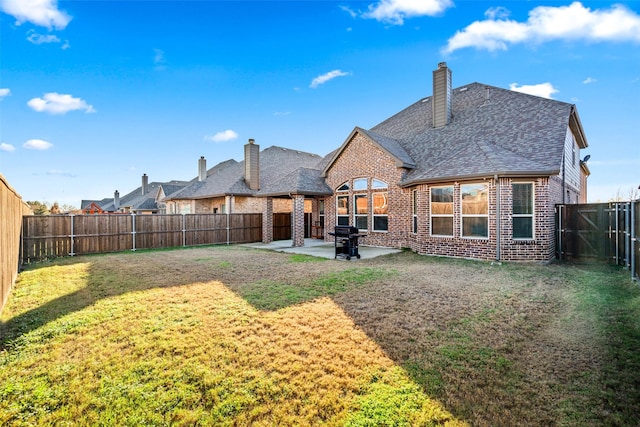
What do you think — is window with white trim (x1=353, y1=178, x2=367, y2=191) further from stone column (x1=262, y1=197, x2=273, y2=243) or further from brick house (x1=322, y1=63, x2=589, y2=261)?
stone column (x1=262, y1=197, x2=273, y2=243)

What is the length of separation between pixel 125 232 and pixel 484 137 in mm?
16922

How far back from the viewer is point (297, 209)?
1568 cm

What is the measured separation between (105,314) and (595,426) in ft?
21.3

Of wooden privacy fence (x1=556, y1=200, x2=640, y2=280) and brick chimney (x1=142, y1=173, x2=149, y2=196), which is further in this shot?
brick chimney (x1=142, y1=173, x2=149, y2=196)

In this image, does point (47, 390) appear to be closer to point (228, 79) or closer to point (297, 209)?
point (297, 209)

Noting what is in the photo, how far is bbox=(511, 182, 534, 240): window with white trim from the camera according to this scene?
9992 mm

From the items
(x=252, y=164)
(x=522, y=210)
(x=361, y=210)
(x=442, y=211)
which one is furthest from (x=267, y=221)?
(x=522, y=210)

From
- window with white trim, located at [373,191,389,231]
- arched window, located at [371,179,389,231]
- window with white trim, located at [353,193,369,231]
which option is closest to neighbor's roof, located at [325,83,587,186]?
arched window, located at [371,179,389,231]

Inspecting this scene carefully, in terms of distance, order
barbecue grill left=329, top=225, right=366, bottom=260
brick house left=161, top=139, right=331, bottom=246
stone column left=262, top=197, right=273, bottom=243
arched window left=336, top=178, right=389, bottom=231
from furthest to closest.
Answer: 1. stone column left=262, top=197, right=273, bottom=243
2. brick house left=161, top=139, right=331, bottom=246
3. arched window left=336, top=178, right=389, bottom=231
4. barbecue grill left=329, top=225, right=366, bottom=260

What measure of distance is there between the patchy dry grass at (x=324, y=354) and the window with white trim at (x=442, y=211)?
14.2 ft

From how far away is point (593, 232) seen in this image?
995cm

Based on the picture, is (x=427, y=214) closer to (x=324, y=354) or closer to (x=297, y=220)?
(x=297, y=220)

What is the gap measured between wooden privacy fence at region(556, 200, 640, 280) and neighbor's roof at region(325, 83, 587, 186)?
192 centimetres

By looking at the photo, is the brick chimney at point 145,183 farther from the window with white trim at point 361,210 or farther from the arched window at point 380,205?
the arched window at point 380,205
